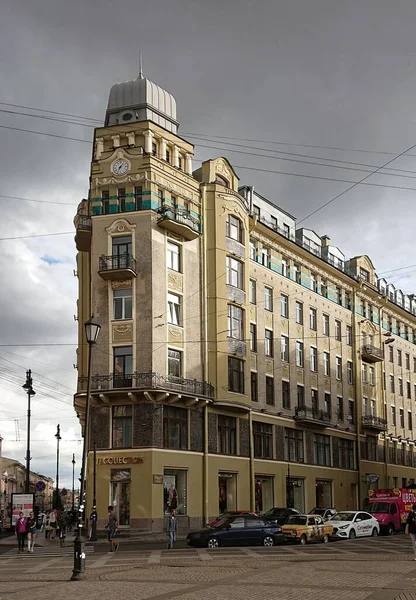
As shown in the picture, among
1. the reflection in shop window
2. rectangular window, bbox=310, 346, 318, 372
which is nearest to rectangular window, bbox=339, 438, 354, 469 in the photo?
rectangular window, bbox=310, 346, 318, 372

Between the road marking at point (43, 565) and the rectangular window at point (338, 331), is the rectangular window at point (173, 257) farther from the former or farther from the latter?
the rectangular window at point (338, 331)

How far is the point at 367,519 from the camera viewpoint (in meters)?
40.0

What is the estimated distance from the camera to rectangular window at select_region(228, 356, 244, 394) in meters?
47.9

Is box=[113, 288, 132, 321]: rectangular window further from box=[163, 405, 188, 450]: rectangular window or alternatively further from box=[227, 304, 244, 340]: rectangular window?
box=[227, 304, 244, 340]: rectangular window

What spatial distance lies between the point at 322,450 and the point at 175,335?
19.9m

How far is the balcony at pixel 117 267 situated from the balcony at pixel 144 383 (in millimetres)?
5400

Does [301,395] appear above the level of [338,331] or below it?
below

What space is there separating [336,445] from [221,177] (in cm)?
2354

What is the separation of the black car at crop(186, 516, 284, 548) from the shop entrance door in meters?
9.69

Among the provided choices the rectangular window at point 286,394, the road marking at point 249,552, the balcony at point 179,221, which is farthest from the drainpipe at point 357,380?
the road marking at point 249,552

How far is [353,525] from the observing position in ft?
126

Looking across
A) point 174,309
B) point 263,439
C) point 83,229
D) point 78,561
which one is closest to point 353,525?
point 263,439

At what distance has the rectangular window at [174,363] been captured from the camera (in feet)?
145

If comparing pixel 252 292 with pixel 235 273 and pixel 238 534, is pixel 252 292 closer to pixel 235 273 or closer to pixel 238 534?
pixel 235 273
